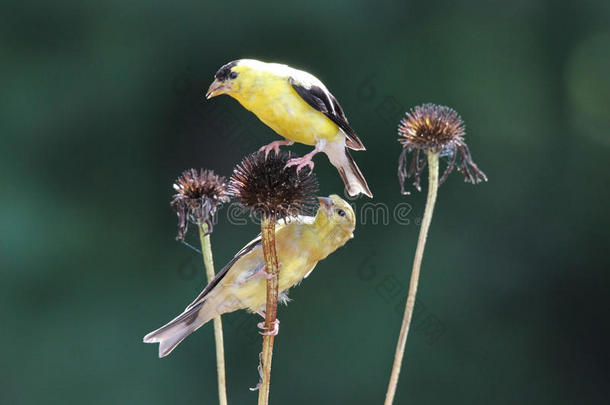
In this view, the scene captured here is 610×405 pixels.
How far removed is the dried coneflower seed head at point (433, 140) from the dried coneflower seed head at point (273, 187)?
0.28m

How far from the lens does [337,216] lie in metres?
1.64

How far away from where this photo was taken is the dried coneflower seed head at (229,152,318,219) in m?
1.26

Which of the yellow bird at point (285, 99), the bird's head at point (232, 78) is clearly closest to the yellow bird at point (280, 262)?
the yellow bird at point (285, 99)

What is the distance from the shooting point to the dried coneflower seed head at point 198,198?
4.68ft

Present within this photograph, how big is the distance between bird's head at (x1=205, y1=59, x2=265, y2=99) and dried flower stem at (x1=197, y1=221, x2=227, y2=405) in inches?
11.9

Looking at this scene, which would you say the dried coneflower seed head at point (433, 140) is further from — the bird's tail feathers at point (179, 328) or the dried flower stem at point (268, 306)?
the bird's tail feathers at point (179, 328)

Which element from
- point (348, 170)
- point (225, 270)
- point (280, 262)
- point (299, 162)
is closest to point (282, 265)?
point (280, 262)

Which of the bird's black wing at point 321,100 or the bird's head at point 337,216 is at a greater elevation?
the bird's black wing at point 321,100

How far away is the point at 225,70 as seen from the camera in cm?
149

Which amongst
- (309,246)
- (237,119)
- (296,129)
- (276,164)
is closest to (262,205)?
(276,164)

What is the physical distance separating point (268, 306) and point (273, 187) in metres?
0.23

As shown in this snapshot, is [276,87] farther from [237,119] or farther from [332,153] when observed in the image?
[237,119]

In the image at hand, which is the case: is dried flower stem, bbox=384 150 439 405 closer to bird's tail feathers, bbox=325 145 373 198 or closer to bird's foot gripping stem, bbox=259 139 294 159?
bird's tail feathers, bbox=325 145 373 198

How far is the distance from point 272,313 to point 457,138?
630 millimetres
